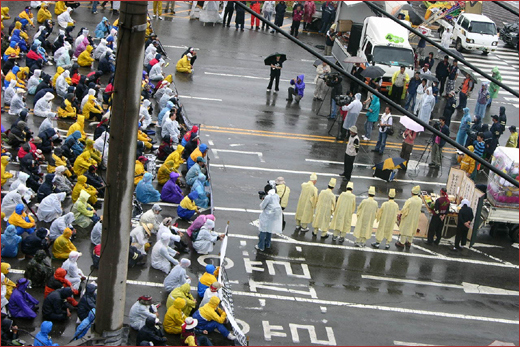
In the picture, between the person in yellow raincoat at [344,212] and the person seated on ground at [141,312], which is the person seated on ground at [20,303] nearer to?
the person seated on ground at [141,312]

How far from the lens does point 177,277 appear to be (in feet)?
46.0

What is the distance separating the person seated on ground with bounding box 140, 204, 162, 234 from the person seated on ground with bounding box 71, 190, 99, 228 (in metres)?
1.11

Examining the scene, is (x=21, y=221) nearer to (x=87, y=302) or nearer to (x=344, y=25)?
(x=87, y=302)

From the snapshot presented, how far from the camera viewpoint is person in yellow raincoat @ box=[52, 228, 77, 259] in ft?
47.9

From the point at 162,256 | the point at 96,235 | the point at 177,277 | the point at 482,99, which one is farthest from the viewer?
the point at 482,99

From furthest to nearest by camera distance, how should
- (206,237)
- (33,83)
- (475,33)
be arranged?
(475,33), (33,83), (206,237)

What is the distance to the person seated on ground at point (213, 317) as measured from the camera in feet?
42.3

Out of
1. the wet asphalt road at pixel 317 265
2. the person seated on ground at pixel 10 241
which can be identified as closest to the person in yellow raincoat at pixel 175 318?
the wet asphalt road at pixel 317 265

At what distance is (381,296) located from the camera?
15.2 m

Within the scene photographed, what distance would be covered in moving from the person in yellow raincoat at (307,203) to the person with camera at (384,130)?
218 inches

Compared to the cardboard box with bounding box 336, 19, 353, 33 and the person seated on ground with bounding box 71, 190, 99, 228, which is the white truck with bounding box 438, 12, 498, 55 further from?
the person seated on ground with bounding box 71, 190, 99, 228

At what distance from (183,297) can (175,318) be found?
1.57 ft

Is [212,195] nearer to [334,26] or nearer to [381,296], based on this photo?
[381,296]

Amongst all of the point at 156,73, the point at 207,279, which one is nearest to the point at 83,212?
the point at 207,279
